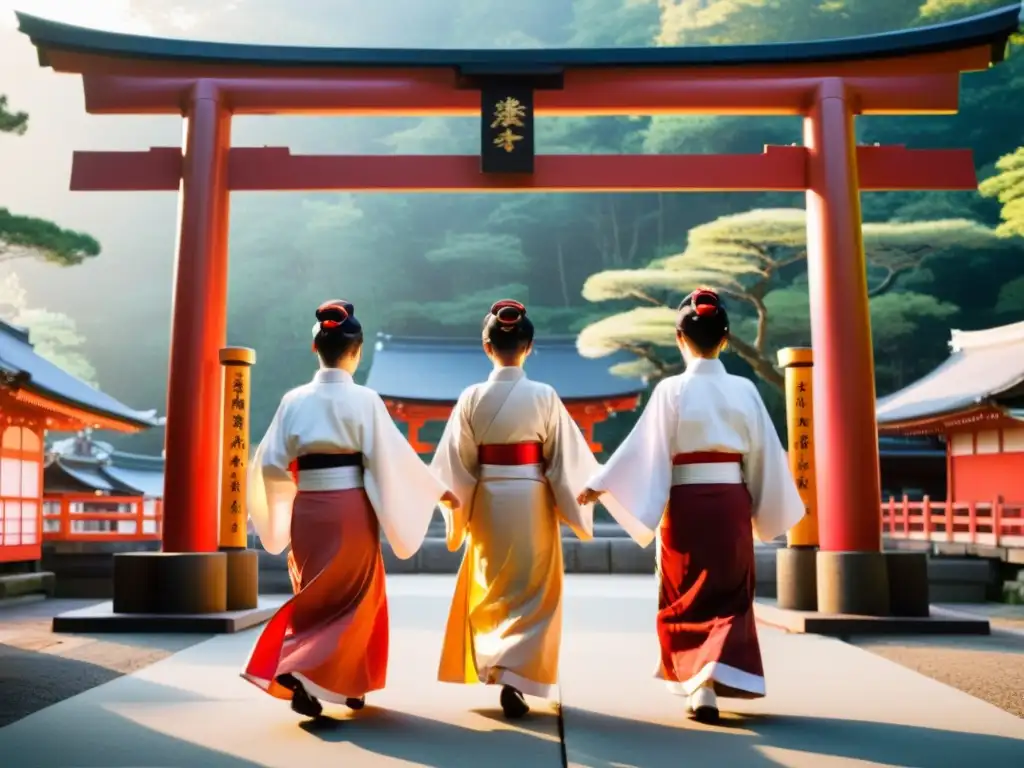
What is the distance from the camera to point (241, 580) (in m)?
7.60

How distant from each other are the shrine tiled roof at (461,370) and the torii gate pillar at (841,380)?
1308 centimetres

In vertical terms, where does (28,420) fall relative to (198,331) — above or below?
below

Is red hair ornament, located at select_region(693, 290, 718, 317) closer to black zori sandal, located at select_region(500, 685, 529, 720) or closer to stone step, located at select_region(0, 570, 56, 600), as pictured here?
black zori sandal, located at select_region(500, 685, 529, 720)

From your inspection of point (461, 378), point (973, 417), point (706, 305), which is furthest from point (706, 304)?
point (461, 378)

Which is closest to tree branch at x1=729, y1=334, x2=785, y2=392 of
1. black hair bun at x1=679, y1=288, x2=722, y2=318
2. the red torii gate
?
the red torii gate

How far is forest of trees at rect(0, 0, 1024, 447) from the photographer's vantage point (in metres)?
26.3

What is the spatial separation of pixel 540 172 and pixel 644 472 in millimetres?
4233

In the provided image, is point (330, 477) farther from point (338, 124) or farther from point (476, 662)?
point (338, 124)

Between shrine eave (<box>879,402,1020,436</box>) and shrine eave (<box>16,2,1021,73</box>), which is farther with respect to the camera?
shrine eave (<box>879,402,1020,436</box>)

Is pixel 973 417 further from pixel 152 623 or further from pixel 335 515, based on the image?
pixel 335 515

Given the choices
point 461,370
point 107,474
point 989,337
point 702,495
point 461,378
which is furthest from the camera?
point 461,370

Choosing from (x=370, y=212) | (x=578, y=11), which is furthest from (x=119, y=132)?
(x=578, y=11)

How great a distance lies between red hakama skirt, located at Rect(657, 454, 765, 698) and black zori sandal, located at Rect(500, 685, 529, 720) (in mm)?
562

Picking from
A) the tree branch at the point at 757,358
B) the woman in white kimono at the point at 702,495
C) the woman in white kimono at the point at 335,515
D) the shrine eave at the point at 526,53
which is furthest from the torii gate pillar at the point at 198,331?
the tree branch at the point at 757,358
